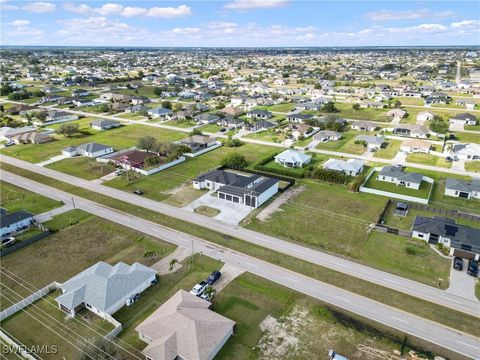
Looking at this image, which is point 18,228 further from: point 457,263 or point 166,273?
point 457,263

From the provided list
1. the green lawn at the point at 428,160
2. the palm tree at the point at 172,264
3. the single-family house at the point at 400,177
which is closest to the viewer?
the palm tree at the point at 172,264

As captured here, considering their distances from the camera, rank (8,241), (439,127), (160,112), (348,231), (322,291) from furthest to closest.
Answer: (160,112) < (439,127) < (348,231) < (8,241) < (322,291)

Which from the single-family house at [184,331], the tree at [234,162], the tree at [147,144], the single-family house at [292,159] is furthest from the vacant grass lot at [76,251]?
the single-family house at [292,159]

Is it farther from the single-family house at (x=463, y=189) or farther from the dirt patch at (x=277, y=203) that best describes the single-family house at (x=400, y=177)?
the dirt patch at (x=277, y=203)

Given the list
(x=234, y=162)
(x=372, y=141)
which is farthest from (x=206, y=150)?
(x=372, y=141)

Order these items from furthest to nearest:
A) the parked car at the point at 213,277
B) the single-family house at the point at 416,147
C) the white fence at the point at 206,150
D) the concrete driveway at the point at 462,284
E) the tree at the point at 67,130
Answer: the tree at the point at 67,130, the single-family house at the point at 416,147, the white fence at the point at 206,150, the parked car at the point at 213,277, the concrete driveway at the point at 462,284

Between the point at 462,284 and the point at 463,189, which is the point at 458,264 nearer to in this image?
the point at 462,284

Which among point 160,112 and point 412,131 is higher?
point 160,112
